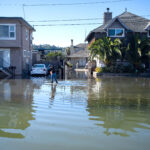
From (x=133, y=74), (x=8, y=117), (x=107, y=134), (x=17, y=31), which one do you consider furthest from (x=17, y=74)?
(x=107, y=134)

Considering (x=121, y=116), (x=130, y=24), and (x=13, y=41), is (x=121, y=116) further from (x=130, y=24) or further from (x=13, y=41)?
(x=130, y=24)

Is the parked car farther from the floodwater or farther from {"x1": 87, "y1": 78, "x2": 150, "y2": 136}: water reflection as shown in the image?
{"x1": 87, "y1": 78, "x2": 150, "y2": 136}: water reflection

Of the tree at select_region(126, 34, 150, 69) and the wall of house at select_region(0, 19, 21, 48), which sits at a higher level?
the wall of house at select_region(0, 19, 21, 48)

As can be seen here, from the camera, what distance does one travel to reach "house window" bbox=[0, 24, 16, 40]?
80.7 ft

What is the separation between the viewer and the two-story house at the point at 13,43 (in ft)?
80.5

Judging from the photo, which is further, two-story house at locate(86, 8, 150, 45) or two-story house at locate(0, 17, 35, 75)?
two-story house at locate(86, 8, 150, 45)

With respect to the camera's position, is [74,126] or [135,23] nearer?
[74,126]

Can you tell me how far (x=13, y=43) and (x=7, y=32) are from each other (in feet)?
4.58

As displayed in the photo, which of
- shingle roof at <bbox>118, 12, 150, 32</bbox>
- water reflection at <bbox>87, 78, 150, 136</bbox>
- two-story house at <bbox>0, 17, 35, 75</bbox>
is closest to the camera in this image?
water reflection at <bbox>87, 78, 150, 136</bbox>

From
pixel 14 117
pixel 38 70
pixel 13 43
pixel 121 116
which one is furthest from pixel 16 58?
pixel 121 116

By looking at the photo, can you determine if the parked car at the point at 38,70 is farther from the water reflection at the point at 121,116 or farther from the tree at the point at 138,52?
the water reflection at the point at 121,116

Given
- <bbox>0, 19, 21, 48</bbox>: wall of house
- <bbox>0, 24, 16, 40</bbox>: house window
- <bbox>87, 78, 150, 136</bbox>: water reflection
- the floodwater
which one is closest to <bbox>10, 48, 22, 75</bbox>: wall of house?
<bbox>0, 19, 21, 48</bbox>: wall of house

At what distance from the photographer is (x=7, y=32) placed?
24.7 m

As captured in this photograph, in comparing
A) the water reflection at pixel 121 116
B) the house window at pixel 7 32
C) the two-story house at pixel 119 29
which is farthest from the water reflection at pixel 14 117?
the two-story house at pixel 119 29
